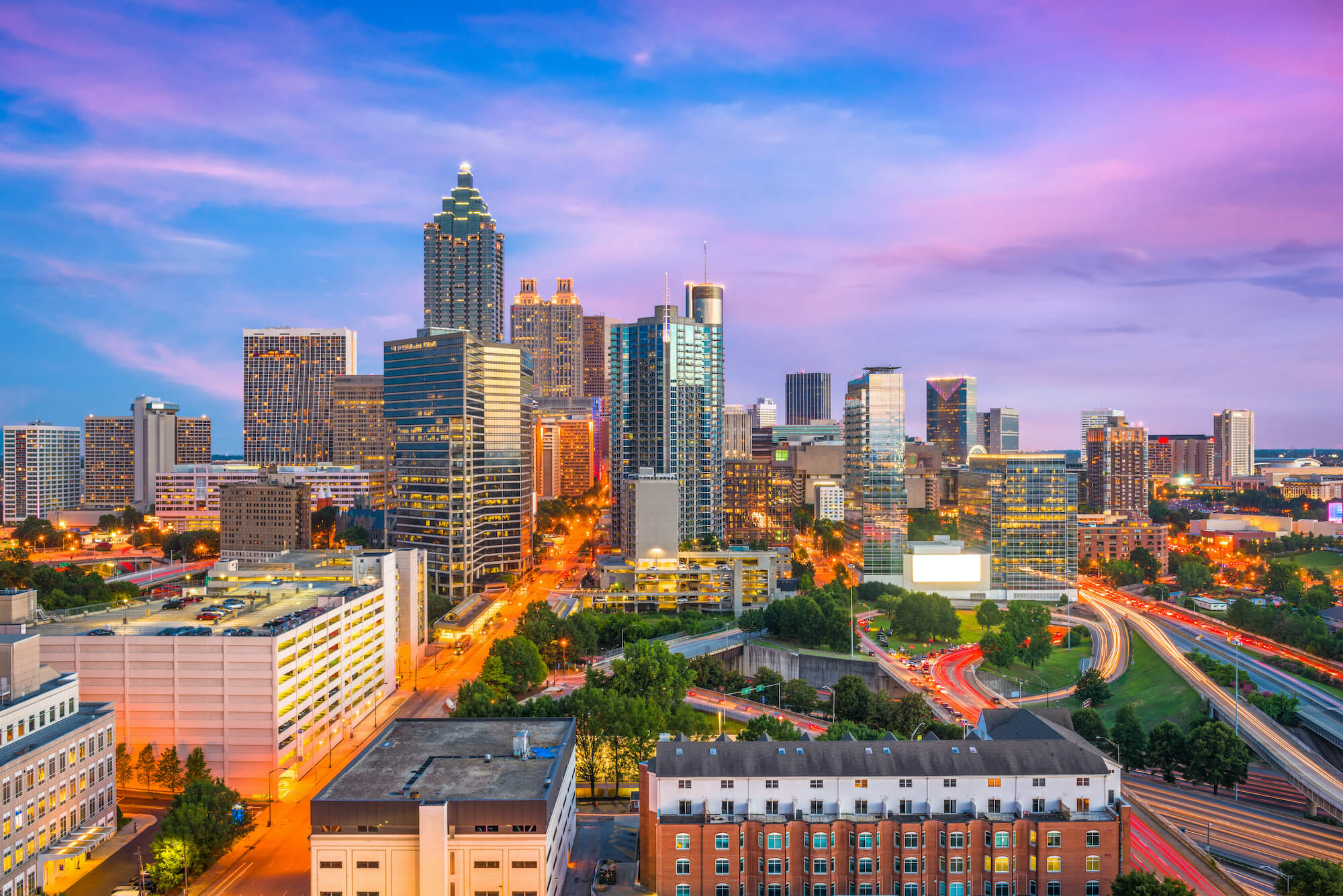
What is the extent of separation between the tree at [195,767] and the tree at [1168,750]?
A: 86139 mm

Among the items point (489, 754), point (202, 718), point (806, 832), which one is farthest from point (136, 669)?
point (806, 832)

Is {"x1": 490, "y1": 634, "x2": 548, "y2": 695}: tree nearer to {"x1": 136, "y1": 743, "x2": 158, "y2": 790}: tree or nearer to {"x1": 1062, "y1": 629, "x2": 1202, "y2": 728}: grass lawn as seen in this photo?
{"x1": 136, "y1": 743, "x2": 158, "y2": 790}: tree

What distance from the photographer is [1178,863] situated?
60531 millimetres

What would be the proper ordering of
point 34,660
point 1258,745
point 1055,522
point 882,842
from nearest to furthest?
point 882,842 → point 34,660 → point 1258,745 → point 1055,522

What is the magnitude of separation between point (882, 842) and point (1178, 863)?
2196cm

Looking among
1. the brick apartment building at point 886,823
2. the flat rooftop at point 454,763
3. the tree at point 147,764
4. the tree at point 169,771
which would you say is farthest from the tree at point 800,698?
the tree at point 147,764

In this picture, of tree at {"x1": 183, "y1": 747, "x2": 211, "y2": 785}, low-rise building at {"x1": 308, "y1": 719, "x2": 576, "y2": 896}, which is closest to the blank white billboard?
low-rise building at {"x1": 308, "y1": 719, "x2": 576, "y2": 896}

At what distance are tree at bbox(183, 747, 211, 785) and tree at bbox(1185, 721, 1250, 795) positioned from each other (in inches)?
3439

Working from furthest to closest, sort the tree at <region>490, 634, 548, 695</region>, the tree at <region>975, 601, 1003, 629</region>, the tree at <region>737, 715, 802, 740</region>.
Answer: the tree at <region>975, 601, 1003, 629</region>, the tree at <region>490, 634, 548, 695</region>, the tree at <region>737, 715, 802, 740</region>

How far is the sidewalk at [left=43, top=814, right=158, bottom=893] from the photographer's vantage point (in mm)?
60125

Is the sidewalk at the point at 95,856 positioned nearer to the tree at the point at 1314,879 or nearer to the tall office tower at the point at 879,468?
the tree at the point at 1314,879

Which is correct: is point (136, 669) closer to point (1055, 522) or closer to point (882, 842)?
point (882, 842)

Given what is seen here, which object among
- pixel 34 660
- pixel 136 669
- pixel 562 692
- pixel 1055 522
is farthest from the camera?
pixel 1055 522

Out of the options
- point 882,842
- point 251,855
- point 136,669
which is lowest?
point 251,855
